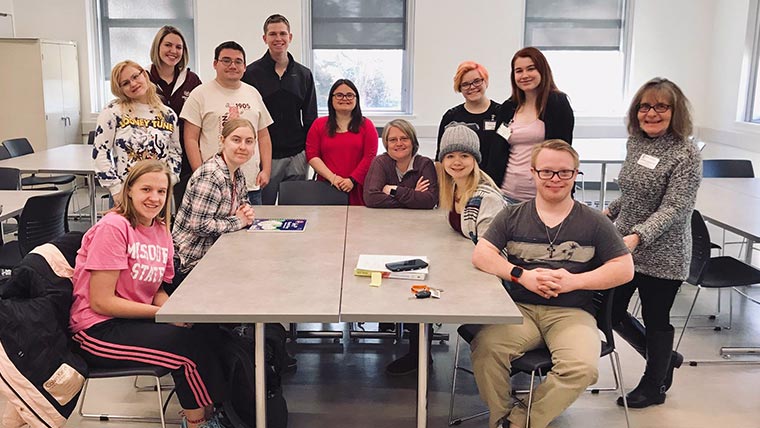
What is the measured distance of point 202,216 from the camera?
3.07 meters

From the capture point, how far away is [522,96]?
3502mm

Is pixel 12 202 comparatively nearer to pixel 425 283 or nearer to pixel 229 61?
pixel 229 61

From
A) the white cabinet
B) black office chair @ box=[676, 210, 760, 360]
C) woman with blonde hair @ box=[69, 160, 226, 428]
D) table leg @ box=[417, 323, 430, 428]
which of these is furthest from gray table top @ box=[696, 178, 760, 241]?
the white cabinet

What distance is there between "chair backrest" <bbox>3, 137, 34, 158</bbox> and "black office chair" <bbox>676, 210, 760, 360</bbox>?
5288mm

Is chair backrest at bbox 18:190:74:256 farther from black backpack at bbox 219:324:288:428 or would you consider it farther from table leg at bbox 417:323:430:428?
table leg at bbox 417:323:430:428

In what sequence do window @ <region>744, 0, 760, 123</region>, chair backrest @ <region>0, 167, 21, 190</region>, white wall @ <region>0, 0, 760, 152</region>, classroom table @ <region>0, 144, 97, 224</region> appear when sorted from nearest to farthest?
chair backrest @ <region>0, 167, 21, 190</region>, classroom table @ <region>0, 144, 97, 224</region>, window @ <region>744, 0, 760, 123</region>, white wall @ <region>0, 0, 760, 152</region>

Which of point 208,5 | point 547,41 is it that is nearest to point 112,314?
point 208,5

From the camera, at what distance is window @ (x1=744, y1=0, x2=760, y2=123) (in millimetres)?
6832

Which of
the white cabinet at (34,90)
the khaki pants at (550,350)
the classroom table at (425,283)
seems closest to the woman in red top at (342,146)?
the classroom table at (425,283)

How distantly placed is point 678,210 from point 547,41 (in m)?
5.65

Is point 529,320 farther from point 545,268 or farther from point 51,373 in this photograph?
point 51,373

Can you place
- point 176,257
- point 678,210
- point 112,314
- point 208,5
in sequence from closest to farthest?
point 112,314
point 678,210
point 176,257
point 208,5

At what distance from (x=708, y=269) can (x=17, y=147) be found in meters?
5.45

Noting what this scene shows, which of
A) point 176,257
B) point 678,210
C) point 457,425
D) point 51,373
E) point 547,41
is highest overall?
point 547,41
